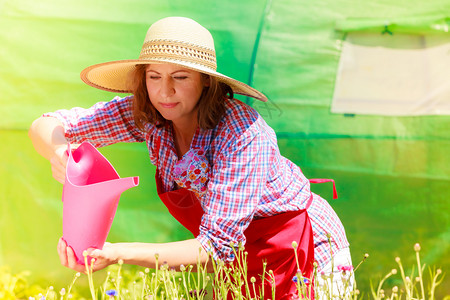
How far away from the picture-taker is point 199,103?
89.0 inches

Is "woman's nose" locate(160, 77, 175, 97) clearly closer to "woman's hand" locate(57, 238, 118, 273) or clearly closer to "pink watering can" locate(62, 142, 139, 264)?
"pink watering can" locate(62, 142, 139, 264)

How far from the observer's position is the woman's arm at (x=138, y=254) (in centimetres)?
187

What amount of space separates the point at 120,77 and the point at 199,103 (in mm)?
458

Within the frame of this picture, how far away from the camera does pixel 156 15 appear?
11.6ft

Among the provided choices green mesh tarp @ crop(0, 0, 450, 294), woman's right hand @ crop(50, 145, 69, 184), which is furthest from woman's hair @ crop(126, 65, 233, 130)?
green mesh tarp @ crop(0, 0, 450, 294)

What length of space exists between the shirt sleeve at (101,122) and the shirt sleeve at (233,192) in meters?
0.64

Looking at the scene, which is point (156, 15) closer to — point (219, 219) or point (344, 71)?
point (344, 71)

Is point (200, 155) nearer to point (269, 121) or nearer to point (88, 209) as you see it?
point (88, 209)

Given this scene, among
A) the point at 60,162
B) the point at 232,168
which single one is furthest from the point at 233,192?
the point at 60,162

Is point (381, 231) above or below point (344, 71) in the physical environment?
below

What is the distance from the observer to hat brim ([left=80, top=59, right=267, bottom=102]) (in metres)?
2.20

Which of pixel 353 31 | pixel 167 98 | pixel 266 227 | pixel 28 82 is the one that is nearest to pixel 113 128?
pixel 167 98

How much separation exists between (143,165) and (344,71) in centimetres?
132

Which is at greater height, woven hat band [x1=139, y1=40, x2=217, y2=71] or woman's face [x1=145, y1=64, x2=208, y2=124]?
woven hat band [x1=139, y1=40, x2=217, y2=71]
